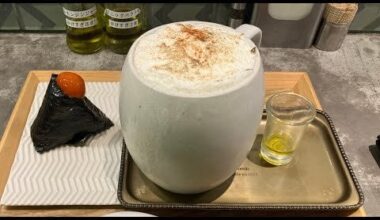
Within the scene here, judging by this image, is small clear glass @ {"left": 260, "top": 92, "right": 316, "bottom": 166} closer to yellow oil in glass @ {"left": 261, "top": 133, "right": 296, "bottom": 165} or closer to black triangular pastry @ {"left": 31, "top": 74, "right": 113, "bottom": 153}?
yellow oil in glass @ {"left": 261, "top": 133, "right": 296, "bottom": 165}

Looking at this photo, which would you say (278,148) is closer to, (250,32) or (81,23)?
(250,32)

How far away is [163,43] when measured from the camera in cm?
41

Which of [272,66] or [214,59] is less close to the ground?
[214,59]

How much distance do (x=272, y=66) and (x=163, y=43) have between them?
0.44 meters

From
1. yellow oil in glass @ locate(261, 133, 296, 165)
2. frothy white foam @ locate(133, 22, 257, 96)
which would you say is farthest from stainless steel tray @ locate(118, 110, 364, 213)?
frothy white foam @ locate(133, 22, 257, 96)

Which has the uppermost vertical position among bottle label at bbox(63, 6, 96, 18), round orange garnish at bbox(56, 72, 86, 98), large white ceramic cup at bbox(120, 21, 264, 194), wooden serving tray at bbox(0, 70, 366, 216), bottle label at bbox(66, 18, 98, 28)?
large white ceramic cup at bbox(120, 21, 264, 194)

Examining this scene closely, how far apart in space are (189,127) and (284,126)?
21 cm

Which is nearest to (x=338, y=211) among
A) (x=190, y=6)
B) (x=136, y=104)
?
(x=136, y=104)

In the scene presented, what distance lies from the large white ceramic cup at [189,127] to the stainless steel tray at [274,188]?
0.05m

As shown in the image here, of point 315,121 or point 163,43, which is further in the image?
point 315,121

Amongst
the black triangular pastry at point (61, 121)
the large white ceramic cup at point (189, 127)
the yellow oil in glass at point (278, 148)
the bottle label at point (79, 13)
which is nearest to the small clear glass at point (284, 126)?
the yellow oil in glass at point (278, 148)

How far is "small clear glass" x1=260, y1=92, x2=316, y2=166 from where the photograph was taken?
1.71 feet

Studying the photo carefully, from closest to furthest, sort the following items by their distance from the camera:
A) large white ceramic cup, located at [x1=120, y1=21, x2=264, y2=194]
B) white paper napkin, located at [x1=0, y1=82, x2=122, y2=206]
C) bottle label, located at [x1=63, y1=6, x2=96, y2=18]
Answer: large white ceramic cup, located at [x1=120, y1=21, x2=264, y2=194], white paper napkin, located at [x1=0, y1=82, x2=122, y2=206], bottle label, located at [x1=63, y1=6, x2=96, y2=18]

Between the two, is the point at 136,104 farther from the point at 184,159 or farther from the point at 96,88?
the point at 96,88
